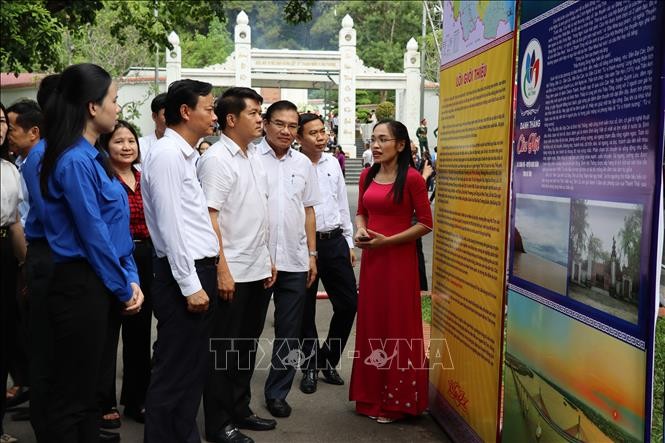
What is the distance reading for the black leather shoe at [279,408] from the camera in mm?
4359

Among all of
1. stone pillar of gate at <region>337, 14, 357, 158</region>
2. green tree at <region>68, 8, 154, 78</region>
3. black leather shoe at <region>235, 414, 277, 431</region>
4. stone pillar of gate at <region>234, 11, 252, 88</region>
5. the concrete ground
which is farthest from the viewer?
stone pillar of gate at <region>337, 14, 357, 158</region>

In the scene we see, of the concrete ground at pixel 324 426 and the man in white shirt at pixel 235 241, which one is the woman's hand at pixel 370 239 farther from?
the concrete ground at pixel 324 426

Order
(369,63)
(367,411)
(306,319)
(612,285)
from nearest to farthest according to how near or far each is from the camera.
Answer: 1. (612,285)
2. (367,411)
3. (306,319)
4. (369,63)

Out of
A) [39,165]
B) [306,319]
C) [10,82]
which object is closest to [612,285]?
[39,165]

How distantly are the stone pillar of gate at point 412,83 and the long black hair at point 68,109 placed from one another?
1213 inches

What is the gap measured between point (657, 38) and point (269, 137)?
2.57 metres

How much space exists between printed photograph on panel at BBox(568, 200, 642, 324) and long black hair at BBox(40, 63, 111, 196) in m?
1.83

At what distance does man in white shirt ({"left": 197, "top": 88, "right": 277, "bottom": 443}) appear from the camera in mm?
3725

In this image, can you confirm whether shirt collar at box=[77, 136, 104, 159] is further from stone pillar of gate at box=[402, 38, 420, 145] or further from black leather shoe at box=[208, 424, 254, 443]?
stone pillar of gate at box=[402, 38, 420, 145]

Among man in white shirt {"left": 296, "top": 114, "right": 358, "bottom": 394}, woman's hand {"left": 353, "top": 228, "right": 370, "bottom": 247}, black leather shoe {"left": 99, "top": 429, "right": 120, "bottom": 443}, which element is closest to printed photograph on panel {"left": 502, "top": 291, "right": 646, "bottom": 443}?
woman's hand {"left": 353, "top": 228, "right": 370, "bottom": 247}

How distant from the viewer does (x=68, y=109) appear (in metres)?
2.81

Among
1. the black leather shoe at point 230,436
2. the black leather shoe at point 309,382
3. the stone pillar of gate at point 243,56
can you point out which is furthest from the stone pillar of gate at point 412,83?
the black leather shoe at point 230,436

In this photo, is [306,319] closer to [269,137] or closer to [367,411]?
[367,411]

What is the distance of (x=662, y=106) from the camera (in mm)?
2172
